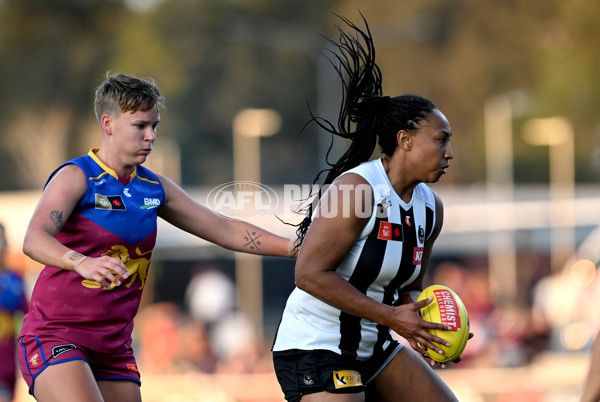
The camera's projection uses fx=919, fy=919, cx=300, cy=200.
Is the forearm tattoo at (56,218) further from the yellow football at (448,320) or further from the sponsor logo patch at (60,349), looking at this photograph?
the yellow football at (448,320)

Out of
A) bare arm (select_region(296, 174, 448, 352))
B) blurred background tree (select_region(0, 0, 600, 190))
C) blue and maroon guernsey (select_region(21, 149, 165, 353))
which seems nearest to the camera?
bare arm (select_region(296, 174, 448, 352))

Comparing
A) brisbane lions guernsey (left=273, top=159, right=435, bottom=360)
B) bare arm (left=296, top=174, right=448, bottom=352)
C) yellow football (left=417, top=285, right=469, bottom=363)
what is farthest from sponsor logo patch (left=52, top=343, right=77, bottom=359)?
yellow football (left=417, top=285, right=469, bottom=363)

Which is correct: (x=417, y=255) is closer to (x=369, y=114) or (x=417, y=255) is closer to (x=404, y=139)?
(x=404, y=139)

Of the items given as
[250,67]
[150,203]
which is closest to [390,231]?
[150,203]

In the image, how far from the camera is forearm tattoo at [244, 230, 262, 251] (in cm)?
533

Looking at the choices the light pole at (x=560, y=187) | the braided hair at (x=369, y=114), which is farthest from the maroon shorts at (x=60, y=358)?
the light pole at (x=560, y=187)

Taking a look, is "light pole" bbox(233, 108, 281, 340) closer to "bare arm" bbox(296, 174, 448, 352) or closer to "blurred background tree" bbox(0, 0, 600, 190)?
"blurred background tree" bbox(0, 0, 600, 190)

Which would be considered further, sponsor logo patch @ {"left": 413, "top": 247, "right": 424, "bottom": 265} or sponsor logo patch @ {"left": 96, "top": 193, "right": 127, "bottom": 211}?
sponsor logo patch @ {"left": 413, "top": 247, "right": 424, "bottom": 265}

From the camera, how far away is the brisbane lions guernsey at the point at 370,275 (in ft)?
15.3

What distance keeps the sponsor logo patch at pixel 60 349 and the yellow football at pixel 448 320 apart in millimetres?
1747

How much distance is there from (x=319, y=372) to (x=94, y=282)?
4.03 ft

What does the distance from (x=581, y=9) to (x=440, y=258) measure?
10.0 meters

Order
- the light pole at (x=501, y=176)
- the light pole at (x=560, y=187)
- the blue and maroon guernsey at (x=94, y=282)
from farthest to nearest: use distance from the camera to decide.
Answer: the light pole at (x=501, y=176)
the light pole at (x=560, y=187)
the blue and maroon guernsey at (x=94, y=282)

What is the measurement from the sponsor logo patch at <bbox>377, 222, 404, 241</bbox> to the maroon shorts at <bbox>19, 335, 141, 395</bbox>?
59.2 inches
